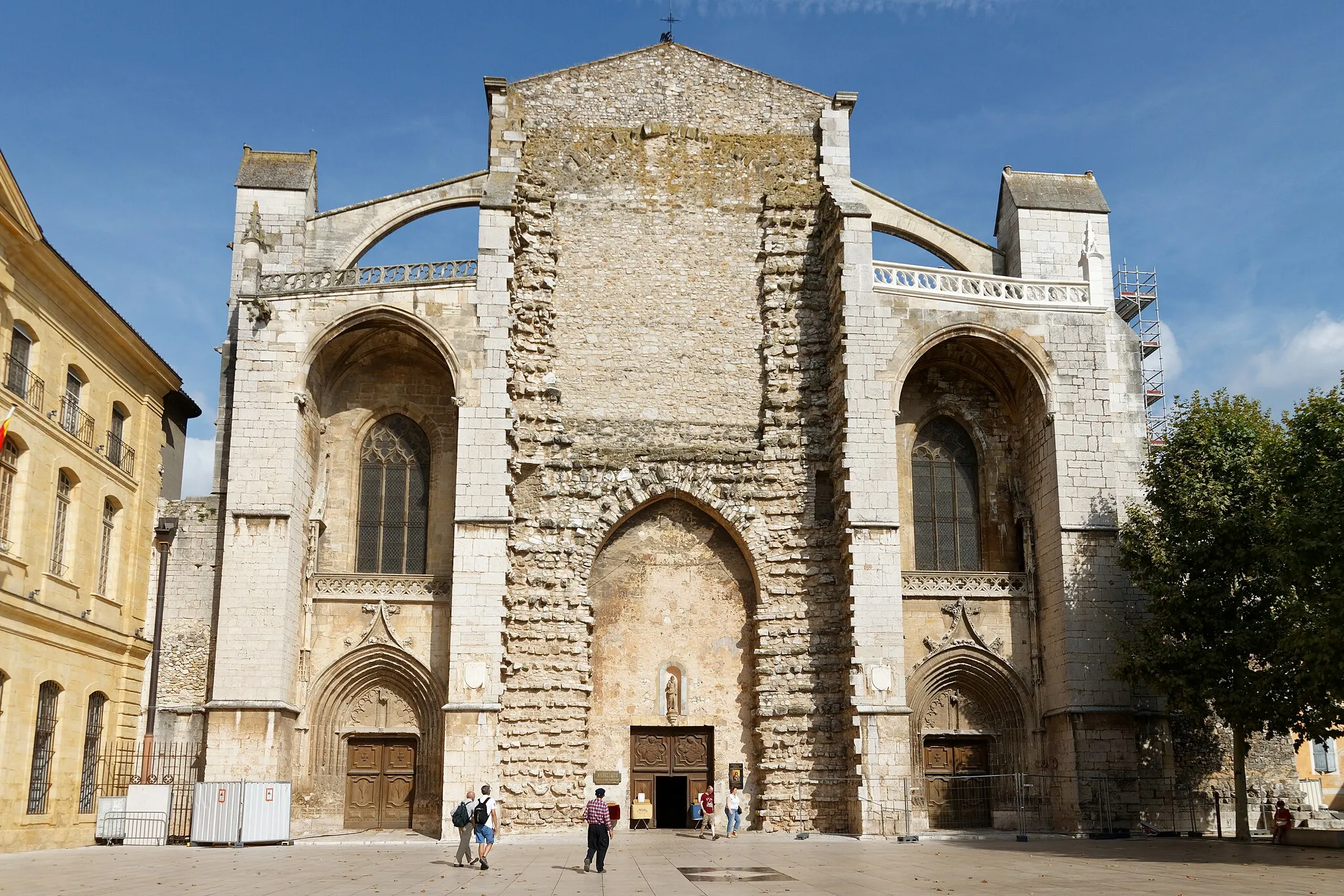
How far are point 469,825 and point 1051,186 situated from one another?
61.6ft

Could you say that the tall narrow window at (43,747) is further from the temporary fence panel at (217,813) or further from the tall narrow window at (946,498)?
the tall narrow window at (946,498)

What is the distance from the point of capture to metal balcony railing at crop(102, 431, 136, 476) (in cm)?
2233

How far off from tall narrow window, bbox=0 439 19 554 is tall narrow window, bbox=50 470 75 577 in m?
1.09

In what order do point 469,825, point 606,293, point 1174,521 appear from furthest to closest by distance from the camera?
point 606,293 → point 1174,521 → point 469,825

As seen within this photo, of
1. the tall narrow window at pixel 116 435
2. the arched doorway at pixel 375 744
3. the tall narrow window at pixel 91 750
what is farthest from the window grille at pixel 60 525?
the arched doorway at pixel 375 744

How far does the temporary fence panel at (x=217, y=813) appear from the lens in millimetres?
20250

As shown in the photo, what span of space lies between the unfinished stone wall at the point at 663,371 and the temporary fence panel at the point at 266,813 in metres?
3.85

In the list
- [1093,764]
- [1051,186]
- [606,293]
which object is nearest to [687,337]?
[606,293]

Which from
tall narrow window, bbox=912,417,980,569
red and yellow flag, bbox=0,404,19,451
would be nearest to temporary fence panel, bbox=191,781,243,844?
red and yellow flag, bbox=0,404,19,451

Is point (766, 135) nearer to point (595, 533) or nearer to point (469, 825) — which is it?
point (595, 533)

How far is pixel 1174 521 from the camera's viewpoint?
71.7 feet

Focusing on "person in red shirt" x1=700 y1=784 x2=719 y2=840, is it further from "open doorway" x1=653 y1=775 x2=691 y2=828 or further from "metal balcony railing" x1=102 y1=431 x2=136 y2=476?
"metal balcony railing" x1=102 y1=431 x2=136 y2=476

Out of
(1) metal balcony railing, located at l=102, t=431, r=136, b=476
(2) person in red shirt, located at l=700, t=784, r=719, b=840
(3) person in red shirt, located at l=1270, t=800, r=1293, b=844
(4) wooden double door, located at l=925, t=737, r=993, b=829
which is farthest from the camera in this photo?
(4) wooden double door, located at l=925, t=737, r=993, b=829

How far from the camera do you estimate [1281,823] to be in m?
20.4
